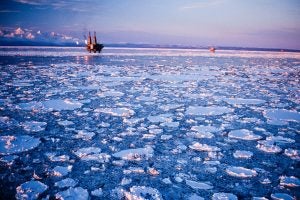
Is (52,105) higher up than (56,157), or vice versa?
(52,105)

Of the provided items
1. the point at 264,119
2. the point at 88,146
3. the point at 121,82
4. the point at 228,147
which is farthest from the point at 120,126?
the point at 121,82

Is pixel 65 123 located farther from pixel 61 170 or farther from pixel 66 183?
pixel 66 183

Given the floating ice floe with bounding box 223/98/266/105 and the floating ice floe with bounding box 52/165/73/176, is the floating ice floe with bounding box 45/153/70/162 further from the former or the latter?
the floating ice floe with bounding box 223/98/266/105

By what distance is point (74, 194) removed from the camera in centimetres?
198

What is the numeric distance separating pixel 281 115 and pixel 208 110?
48.6 inches

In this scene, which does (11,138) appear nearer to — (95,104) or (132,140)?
(132,140)

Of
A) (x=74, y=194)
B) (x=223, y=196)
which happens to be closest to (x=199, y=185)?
(x=223, y=196)

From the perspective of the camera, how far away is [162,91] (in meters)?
6.29

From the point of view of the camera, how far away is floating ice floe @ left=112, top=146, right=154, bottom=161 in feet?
8.59

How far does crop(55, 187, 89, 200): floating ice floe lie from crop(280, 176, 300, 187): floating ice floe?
5.58ft

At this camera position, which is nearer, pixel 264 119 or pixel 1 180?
pixel 1 180

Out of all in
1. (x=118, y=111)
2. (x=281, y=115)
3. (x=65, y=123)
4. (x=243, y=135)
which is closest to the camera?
(x=243, y=135)

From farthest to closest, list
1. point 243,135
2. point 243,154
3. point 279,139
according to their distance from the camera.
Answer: point 243,135
point 279,139
point 243,154

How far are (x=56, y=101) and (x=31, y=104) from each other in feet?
1.55
